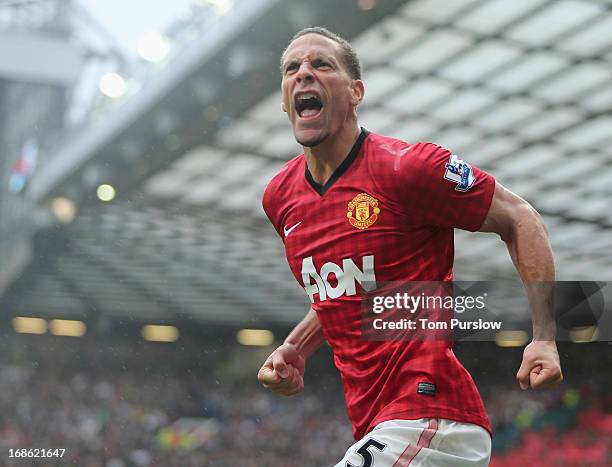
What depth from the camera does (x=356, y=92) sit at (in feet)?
8.89

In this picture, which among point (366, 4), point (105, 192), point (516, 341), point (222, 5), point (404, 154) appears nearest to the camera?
point (404, 154)

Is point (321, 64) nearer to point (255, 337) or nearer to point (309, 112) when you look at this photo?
point (309, 112)

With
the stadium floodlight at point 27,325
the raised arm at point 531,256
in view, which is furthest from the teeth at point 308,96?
the stadium floodlight at point 27,325

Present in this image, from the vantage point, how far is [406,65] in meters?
10.9

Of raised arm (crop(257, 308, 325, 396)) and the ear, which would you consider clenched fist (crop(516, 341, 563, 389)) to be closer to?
raised arm (crop(257, 308, 325, 396))

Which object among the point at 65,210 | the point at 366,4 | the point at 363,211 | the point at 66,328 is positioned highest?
the point at 366,4

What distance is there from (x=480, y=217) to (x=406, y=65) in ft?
Answer: 29.0

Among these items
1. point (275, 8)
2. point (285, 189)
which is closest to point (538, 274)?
point (285, 189)

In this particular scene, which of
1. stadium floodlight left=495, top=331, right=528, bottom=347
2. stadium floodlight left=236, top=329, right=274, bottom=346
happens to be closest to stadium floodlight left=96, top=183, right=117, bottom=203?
stadium floodlight left=236, top=329, right=274, bottom=346

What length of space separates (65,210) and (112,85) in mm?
2086

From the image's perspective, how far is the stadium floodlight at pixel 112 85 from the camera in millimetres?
13058

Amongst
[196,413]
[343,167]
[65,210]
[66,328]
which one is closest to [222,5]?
[65,210]

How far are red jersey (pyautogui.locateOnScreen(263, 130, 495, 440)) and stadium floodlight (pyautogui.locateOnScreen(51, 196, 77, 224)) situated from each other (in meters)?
10.3

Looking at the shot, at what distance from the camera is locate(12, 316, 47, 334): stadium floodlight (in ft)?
38.6
